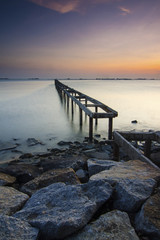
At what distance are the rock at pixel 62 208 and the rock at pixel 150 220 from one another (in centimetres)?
46

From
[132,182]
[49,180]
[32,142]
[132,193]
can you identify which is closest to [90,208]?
[132,193]

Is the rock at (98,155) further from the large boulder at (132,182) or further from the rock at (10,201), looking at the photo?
the rock at (10,201)

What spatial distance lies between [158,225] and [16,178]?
3087 millimetres

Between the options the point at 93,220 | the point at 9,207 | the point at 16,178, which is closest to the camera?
the point at 93,220

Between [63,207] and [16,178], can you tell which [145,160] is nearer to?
[63,207]

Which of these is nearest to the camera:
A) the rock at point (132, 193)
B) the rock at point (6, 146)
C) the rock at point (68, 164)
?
the rock at point (132, 193)

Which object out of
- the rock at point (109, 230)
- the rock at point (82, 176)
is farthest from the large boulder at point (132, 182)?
the rock at point (82, 176)

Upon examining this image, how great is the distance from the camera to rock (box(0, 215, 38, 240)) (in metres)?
1.73

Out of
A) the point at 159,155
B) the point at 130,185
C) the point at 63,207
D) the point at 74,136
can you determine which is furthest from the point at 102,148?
the point at 63,207

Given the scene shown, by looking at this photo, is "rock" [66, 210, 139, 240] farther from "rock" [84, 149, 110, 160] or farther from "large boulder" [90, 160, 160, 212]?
"rock" [84, 149, 110, 160]

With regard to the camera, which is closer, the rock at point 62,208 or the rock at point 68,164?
the rock at point 62,208

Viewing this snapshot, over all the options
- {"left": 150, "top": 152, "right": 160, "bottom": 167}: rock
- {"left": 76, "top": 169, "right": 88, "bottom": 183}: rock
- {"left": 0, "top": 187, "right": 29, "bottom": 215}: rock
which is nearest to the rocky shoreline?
{"left": 0, "top": 187, "right": 29, "bottom": 215}: rock

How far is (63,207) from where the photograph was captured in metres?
2.18

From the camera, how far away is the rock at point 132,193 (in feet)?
7.38
